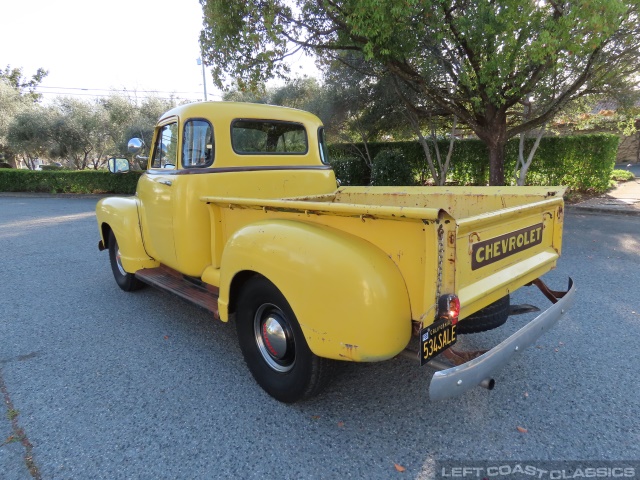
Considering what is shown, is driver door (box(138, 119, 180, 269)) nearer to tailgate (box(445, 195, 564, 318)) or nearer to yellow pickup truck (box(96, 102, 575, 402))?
yellow pickup truck (box(96, 102, 575, 402))

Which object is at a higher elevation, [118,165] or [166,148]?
[166,148]

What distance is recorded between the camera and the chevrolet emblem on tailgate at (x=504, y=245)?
2168 mm

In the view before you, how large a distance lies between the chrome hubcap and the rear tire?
1.06m

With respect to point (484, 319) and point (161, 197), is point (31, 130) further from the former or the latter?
point (484, 319)

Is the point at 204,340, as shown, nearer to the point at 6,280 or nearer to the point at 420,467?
the point at 420,467

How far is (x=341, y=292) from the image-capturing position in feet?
6.42

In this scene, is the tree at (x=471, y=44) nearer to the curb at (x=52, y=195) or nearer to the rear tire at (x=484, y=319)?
the rear tire at (x=484, y=319)

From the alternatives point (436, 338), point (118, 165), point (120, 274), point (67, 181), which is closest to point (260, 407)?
point (436, 338)

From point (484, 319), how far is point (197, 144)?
2.68 meters

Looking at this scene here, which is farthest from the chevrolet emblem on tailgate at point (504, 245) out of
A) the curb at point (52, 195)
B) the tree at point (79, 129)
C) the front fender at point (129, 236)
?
the tree at point (79, 129)

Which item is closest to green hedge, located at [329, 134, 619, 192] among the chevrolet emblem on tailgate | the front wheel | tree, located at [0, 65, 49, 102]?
the chevrolet emblem on tailgate

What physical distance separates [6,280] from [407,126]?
10.6 meters

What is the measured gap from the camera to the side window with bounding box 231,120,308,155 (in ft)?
11.7

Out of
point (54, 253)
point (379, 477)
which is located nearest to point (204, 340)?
point (379, 477)
